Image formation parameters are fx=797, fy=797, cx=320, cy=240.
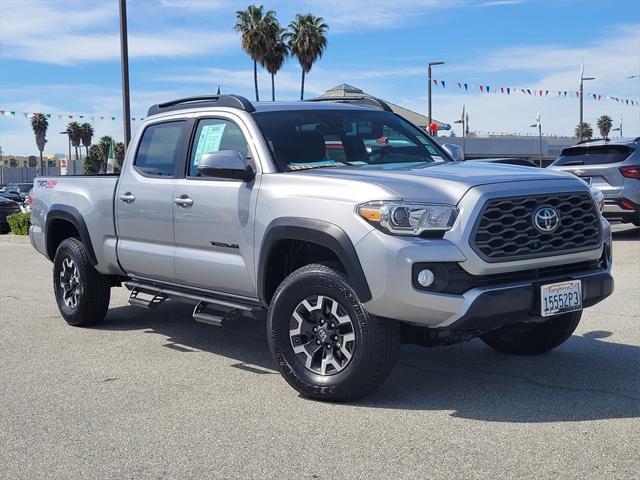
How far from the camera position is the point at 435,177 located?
186 inches

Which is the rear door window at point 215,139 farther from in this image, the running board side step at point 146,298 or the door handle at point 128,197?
the running board side step at point 146,298

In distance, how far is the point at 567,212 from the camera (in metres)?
4.81

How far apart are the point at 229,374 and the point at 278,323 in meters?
0.87

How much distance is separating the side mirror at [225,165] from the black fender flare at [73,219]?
2.26m

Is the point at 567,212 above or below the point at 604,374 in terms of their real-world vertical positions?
above

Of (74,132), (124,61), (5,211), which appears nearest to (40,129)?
(74,132)

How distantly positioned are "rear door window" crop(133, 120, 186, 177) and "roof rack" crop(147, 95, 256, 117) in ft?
0.54

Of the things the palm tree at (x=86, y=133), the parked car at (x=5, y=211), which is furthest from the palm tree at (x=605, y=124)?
the parked car at (x=5, y=211)

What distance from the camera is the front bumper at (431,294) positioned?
14.3 ft

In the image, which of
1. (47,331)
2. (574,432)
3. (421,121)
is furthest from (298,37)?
(574,432)

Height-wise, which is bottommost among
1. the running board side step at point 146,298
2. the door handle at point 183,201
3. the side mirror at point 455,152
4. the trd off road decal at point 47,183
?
the running board side step at point 146,298

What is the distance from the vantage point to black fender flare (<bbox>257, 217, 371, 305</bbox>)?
14.9 ft

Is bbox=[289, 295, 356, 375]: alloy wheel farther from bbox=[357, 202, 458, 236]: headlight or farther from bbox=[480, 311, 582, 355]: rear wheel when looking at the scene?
bbox=[480, 311, 582, 355]: rear wheel

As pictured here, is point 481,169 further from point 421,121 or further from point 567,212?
point 421,121
